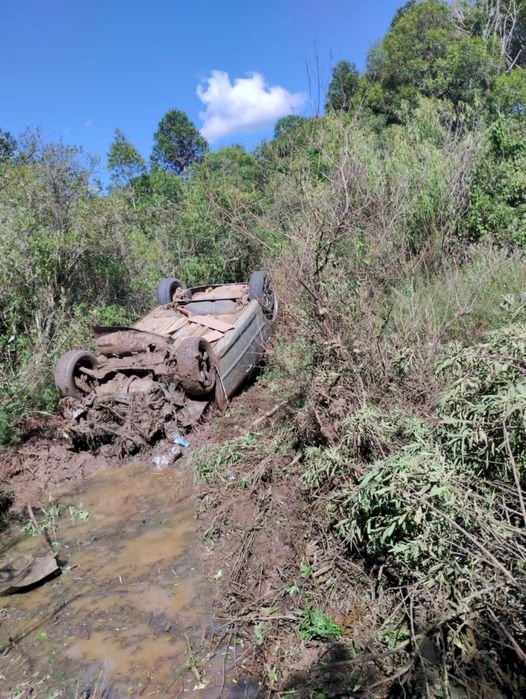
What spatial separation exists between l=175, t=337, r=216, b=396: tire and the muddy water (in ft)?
5.06

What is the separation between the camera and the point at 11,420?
665 cm

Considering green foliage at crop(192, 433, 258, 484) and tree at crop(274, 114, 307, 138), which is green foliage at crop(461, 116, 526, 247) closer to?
tree at crop(274, 114, 307, 138)

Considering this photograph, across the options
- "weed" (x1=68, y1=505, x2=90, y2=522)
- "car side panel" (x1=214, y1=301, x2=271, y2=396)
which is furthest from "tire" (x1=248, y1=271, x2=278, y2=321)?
"weed" (x1=68, y1=505, x2=90, y2=522)

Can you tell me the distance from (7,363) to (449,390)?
6843 millimetres

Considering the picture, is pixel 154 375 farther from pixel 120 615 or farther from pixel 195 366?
pixel 120 615

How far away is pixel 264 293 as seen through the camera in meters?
8.74

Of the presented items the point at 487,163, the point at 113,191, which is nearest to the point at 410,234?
the point at 487,163

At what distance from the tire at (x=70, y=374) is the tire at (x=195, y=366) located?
143 cm

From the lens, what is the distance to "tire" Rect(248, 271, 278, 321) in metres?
8.55

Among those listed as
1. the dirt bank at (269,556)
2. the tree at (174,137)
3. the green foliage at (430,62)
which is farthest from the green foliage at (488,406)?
the tree at (174,137)

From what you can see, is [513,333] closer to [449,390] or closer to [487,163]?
→ [449,390]

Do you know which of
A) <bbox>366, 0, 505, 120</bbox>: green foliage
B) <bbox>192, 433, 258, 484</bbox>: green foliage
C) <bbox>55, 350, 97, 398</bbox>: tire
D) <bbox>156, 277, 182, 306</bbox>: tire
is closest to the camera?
<bbox>192, 433, 258, 484</bbox>: green foliage

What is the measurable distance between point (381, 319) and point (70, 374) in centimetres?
403

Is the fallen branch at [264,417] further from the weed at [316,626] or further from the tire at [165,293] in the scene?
the tire at [165,293]
